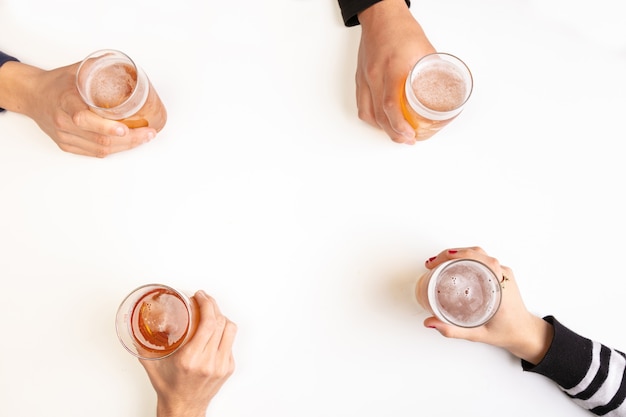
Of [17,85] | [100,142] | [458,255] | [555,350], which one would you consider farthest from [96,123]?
[555,350]

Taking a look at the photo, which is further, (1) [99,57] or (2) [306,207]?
(2) [306,207]

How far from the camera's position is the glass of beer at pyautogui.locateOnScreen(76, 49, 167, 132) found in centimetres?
96

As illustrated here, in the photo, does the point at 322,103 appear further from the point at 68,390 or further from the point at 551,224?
the point at 68,390

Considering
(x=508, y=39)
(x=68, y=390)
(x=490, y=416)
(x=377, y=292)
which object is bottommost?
(x=490, y=416)

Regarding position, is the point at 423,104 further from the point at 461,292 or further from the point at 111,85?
the point at 111,85

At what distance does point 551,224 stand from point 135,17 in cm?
111

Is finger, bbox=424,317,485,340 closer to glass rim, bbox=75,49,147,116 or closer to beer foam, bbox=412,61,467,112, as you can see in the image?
beer foam, bbox=412,61,467,112

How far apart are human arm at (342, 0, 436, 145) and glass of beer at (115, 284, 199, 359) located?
0.58m

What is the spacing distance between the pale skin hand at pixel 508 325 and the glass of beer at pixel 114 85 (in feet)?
2.30

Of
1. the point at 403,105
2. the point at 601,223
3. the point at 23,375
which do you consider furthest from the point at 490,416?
the point at 23,375

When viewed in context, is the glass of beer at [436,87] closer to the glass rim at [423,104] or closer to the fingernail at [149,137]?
the glass rim at [423,104]

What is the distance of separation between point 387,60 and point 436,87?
0.45 feet

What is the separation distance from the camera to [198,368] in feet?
3.09

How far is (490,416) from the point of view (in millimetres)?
1029
